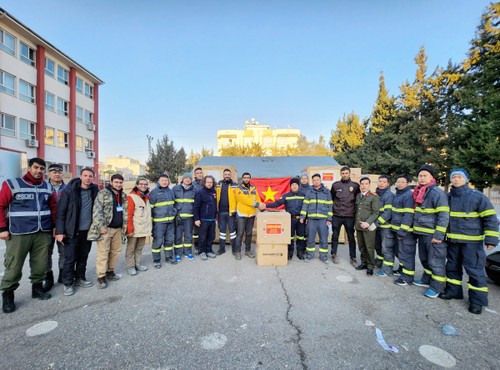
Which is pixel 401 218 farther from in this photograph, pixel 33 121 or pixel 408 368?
pixel 33 121

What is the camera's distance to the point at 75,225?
12.0 ft

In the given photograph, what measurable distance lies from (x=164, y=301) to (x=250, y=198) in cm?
275

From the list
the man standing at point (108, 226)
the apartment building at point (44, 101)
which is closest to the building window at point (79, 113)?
the apartment building at point (44, 101)

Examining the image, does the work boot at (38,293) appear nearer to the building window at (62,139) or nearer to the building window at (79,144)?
the building window at (62,139)

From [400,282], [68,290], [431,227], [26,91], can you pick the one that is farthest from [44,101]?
[431,227]

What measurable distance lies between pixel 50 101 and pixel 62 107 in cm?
125

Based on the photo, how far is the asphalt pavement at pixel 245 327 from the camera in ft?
7.56

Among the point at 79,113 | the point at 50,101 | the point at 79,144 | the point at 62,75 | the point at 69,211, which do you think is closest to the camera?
the point at 69,211

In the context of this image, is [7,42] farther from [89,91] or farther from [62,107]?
[89,91]

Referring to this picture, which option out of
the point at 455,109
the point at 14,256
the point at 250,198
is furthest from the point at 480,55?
the point at 14,256

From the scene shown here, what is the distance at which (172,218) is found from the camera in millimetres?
5012

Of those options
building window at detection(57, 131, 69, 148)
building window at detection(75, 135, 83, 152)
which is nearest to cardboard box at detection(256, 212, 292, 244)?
building window at detection(57, 131, 69, 148)

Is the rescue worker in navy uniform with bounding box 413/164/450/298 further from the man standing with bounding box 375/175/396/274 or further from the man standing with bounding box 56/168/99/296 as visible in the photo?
the man standing with bounding box 56/168/99/296

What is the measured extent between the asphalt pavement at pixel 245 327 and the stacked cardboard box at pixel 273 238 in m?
0.78
